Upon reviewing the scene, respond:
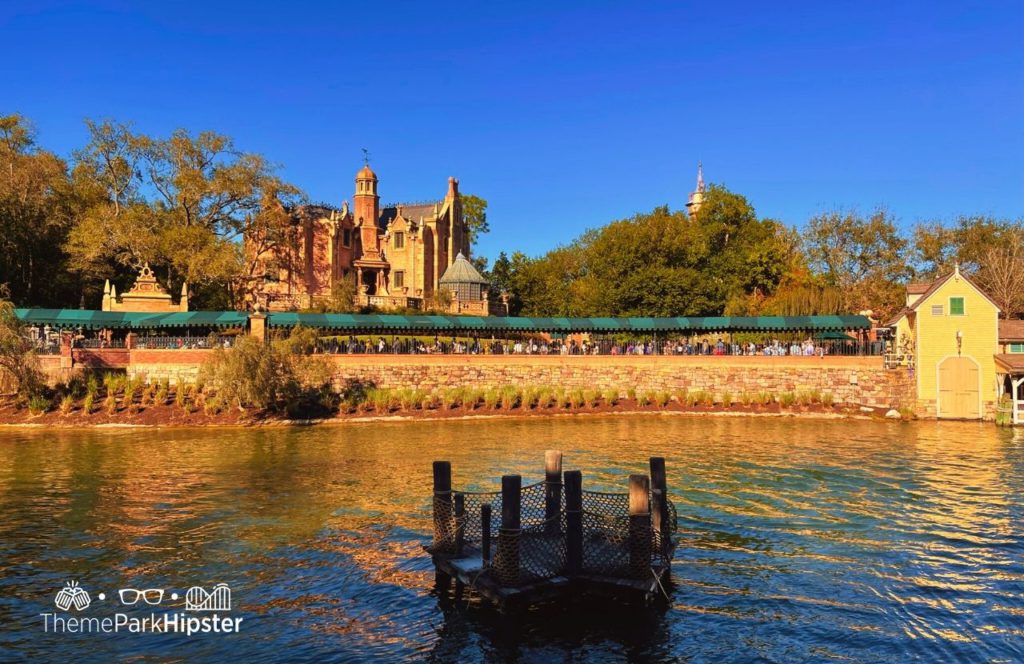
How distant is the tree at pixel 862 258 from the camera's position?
217 ft

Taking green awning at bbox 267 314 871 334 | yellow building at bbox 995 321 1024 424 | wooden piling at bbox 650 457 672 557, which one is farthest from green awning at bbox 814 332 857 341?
wooden piling at bbox 650 457 672 557

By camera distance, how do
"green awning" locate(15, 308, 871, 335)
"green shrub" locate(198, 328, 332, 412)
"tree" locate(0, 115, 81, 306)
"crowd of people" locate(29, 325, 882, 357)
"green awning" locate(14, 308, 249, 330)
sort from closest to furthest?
1. "green shrub" locate(198, 328, 332, 412)
2. "crowd of people" locate(29, 325, 882, 357)
3. "green awning" locate(14, 308, 249, 330)
4. "green awning" locate(15, 308, 871, 335)
5. "tree" locate(0, 115, 81, 306)

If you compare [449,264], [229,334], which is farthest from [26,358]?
[449,264]

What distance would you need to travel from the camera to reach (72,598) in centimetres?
1424

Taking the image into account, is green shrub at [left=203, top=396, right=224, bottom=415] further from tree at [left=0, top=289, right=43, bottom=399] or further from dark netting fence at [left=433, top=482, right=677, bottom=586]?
dark netting fence at [left=433, top=482, right=677, bottom=586]

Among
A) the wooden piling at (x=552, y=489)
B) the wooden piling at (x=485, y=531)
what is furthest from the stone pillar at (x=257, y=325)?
the wooden piling at (x=485, y=531)

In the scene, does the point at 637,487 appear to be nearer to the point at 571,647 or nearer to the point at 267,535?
the point at 571,647

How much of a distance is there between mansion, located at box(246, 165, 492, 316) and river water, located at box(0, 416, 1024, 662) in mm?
A: 43528

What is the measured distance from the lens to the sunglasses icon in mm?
14120

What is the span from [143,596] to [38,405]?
1225 inches

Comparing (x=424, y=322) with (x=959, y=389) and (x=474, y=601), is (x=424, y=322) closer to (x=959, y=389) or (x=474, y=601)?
(x=959, y=389)

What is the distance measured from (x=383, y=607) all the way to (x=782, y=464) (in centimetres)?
1862

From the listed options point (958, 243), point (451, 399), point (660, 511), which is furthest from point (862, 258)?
point (660, 511)

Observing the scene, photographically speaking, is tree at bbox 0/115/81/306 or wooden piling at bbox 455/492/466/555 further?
tree at bbox 0/115/81/306
